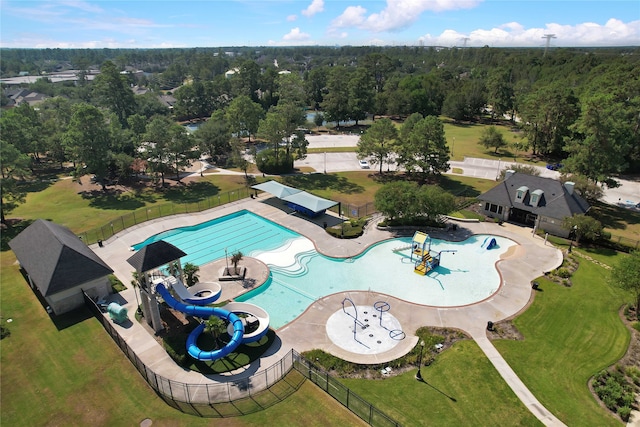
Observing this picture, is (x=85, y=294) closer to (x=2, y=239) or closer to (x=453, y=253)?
(x=2, y=239)

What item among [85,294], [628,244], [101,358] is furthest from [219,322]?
[628,244]

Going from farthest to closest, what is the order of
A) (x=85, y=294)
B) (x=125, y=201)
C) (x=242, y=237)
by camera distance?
1. (x=125, y=201)
2. (x=242, y=237)
3. (x=85, y=294)

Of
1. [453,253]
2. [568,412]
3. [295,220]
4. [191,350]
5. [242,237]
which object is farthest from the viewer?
[295,220]

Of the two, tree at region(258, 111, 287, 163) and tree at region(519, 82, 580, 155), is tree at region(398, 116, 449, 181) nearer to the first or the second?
tree at region(258, 111, 287, 163)

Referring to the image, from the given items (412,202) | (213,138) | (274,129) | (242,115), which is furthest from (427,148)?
(242,115)

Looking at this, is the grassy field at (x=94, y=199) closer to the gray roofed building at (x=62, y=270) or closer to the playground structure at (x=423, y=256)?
the gray roofed building at (x=62, y=270)

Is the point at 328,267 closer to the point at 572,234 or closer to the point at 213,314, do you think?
the point at 213,314

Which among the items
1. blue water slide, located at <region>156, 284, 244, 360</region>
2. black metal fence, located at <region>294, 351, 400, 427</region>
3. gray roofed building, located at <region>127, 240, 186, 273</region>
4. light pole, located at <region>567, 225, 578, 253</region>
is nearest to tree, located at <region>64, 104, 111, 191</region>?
gray roofed building, located at <region>127, 240, 186, 273</region>
